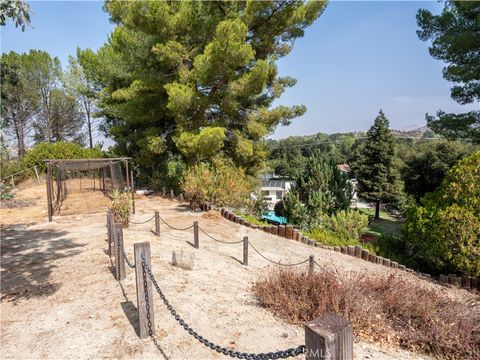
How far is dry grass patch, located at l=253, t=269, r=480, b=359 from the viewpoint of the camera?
3.26 meters

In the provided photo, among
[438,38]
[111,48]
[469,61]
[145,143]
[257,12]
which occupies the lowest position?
[145,143]

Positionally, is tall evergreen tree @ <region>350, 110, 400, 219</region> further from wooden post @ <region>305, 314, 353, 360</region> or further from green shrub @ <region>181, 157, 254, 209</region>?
wooden post @ <region>305, 314, 353, 360</region>

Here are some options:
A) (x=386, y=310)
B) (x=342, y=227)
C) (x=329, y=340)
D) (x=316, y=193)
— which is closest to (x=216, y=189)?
(x=316, y=193)

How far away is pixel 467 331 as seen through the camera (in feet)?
10.8

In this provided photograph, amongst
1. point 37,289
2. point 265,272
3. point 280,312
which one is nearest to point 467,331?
point 280,312

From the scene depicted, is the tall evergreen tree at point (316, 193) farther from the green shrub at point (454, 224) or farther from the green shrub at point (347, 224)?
the green shrub at point (454, 224)

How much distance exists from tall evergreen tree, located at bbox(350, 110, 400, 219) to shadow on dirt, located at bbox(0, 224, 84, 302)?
2056 cm

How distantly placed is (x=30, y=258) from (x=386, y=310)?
597cm

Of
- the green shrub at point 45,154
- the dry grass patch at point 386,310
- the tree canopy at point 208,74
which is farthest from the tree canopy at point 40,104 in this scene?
the dry grass patch at point 386,310

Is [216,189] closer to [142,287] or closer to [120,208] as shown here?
[120,208]

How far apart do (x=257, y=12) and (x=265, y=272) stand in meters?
10.7

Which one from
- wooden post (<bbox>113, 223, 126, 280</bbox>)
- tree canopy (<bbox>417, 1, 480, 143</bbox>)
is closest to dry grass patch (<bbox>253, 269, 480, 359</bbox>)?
wooden post (<bbox>113, 223, 126, 280</bbox>)

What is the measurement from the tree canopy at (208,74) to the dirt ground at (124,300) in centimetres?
592

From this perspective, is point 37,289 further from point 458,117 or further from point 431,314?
point 458,117
